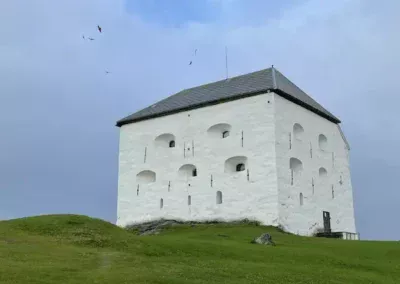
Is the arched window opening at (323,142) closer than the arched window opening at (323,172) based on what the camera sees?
No

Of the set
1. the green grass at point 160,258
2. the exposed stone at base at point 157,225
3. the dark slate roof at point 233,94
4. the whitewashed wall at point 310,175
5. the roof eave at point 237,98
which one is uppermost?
the dark slate roof at point 233,94

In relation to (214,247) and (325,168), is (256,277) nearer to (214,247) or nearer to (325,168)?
(214,247)

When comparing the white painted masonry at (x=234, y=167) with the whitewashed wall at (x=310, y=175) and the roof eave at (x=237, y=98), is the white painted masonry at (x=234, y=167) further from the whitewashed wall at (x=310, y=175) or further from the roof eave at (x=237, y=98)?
the roof eave at (x=237, y=98)

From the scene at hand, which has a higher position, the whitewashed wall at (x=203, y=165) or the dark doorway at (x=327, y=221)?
the whitewashed wall at (x=203, y=165)

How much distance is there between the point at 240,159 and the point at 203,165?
235 cm

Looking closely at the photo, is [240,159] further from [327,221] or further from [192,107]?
[327,221]

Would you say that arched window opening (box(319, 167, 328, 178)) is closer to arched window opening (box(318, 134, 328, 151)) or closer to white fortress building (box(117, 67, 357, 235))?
white fortress building (box(117, 67, 357, 235))

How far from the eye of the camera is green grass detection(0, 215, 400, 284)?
521 inches

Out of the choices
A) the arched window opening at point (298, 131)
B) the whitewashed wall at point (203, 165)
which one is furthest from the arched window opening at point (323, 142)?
the whitewashed wall at point (203, 165)

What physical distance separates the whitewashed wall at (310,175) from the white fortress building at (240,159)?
0.20ft

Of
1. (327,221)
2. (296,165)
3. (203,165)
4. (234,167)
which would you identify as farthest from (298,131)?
(203,165)

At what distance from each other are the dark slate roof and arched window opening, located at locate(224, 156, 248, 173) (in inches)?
141

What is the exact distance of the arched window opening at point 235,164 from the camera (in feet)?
98.8

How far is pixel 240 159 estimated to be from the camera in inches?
1187
